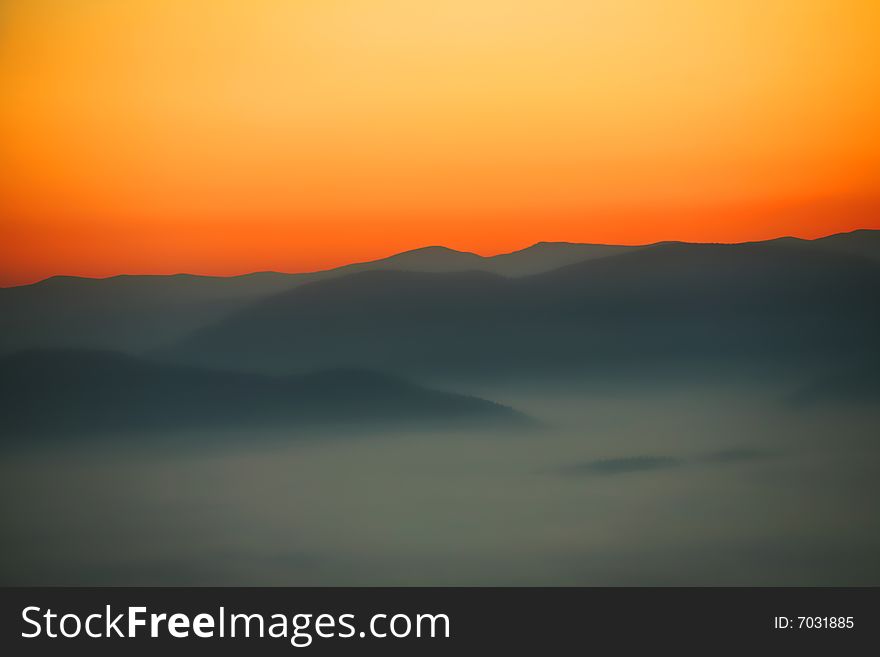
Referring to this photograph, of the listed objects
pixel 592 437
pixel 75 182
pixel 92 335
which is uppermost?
pixel 75 182

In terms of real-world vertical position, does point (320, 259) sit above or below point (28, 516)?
above

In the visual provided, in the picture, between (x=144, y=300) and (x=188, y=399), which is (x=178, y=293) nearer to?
(x=144, y=300)

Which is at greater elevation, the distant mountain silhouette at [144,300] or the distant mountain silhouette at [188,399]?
the distant mountain silhouette at [144,300]

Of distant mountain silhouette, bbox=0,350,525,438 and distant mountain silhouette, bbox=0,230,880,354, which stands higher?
distant mountain silhouette, bbox=0,230,880,354

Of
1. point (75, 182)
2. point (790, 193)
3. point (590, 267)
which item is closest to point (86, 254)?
point (75, 182)
